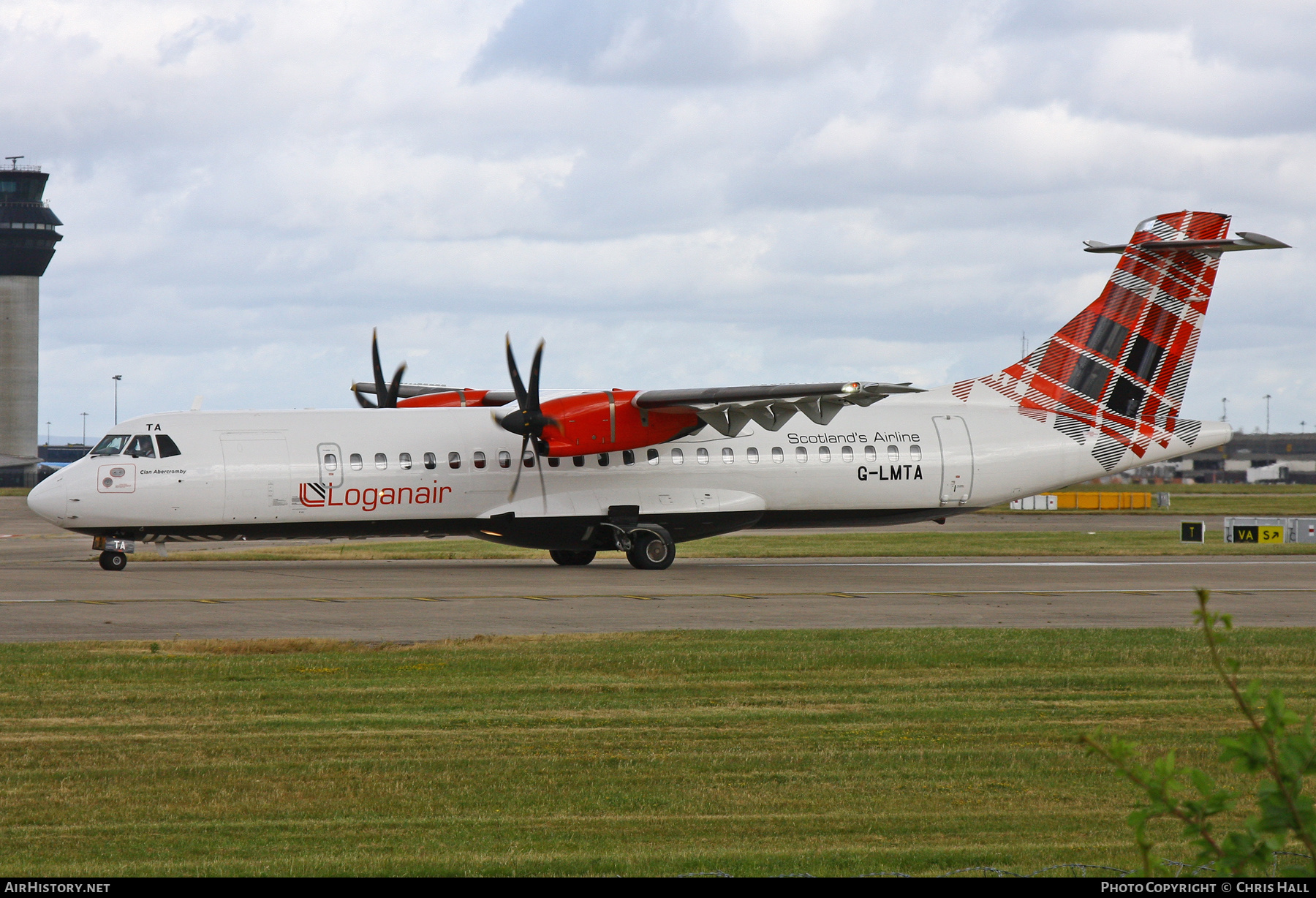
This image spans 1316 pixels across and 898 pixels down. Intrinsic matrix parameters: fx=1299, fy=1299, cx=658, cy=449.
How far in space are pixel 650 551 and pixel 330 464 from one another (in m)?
7.31

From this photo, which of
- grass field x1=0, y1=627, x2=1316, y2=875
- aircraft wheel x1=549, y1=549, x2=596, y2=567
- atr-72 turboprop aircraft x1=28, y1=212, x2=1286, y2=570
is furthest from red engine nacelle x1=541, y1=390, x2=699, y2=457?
grass field x1=0, y1=627, x2=1316, y2=875

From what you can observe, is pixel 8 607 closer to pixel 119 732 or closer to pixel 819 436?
pixel 119 732

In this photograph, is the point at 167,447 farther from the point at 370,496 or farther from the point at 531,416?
the point at 531,416

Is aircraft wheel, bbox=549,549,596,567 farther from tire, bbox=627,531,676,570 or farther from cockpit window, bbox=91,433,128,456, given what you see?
cockpit window, bbox=91,433,128,456

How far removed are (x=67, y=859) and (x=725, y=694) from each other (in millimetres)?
7141

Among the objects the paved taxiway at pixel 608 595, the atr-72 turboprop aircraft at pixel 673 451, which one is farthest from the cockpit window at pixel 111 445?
the paved taxiway at pixel 608 595

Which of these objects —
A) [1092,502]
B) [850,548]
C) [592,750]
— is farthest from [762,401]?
[1092,502]

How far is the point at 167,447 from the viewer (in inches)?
1048

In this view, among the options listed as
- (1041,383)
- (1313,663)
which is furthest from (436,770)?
(1041,383)

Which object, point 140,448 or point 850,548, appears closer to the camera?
point 140,448

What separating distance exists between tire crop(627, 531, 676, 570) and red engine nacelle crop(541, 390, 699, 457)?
225 centimetres

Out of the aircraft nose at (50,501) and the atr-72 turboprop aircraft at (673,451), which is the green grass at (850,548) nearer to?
the atr-72 turboprop aircraft at (673,451)

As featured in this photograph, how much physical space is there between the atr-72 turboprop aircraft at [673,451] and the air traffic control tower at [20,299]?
114m

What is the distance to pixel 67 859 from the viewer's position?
7.30 m
